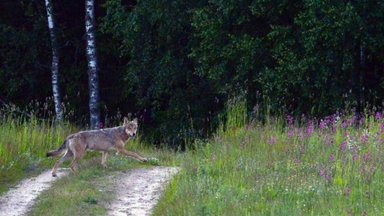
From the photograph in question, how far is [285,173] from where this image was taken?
1438 centimetres

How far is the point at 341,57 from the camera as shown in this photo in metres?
23.3

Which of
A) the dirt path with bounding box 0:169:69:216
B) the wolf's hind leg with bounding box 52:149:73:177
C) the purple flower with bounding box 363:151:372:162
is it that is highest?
the purple flower with bounding box 363:151:372:162

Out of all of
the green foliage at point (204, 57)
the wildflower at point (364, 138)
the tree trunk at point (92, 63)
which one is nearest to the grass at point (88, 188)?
the wildflower at point (364, 138)

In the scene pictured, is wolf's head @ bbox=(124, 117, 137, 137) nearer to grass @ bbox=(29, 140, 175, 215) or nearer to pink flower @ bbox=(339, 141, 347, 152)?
grass @ bbox=(29, 140, 175, 215)

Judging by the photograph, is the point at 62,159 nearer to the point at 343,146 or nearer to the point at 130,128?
the point at 130,128

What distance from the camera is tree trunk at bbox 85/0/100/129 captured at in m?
26.9

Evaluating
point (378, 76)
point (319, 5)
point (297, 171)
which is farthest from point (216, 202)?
point (378, 76)

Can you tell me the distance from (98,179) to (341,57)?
9429 mm

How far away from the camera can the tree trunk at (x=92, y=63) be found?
Result: 26.9 meters

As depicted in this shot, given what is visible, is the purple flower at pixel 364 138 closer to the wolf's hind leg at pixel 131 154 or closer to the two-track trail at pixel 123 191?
the two-track trail at pixel 123 191

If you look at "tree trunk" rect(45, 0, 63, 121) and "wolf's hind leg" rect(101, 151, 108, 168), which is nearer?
"wolf's hind leg" rect(101, 151, 108, 168)

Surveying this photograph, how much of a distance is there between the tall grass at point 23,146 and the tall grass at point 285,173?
308cm

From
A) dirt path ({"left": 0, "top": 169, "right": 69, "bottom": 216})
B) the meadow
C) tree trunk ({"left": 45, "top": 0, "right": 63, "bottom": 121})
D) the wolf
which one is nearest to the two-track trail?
dirt path ({"left": 0, "top": 169, "right": 69, "bottom": 216})

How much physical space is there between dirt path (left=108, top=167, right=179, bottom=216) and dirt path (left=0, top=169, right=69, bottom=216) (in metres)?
1.23
